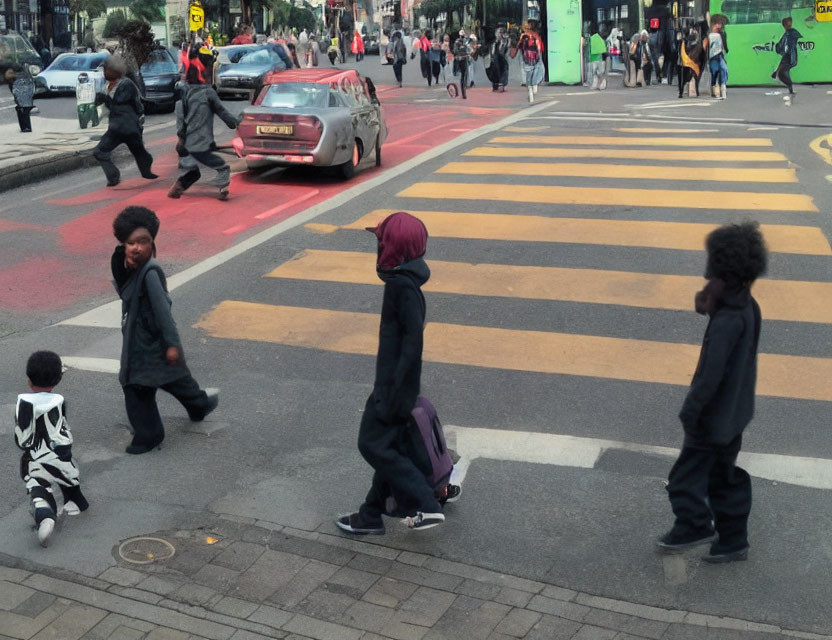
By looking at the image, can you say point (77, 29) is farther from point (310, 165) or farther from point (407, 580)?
point (407, 580)

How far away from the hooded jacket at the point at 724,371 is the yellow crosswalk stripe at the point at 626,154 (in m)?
12.2

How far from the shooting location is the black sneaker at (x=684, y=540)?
18.0ft

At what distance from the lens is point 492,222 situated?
13.1 meters

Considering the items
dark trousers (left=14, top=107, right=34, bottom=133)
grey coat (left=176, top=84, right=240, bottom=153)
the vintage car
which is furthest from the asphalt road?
dark trousers (left=14, top=107, right=34, bottom=133)

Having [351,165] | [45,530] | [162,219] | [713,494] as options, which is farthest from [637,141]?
[45,530]

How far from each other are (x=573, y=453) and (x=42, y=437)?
3116 millimetres

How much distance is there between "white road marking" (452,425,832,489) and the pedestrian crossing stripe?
10693 millimetres

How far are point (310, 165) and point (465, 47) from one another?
13.5 m

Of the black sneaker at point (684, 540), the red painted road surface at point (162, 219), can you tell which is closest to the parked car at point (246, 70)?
the red painted road surface at point (162, 219)

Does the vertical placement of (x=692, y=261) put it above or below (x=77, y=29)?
below

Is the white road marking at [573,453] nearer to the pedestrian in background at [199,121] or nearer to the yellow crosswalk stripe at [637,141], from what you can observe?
the pedestrian in background at [199,121]

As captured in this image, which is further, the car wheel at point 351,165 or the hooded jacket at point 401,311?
the car wheel at point 351,165

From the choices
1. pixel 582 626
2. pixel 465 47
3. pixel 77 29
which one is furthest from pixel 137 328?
pixel 77 29

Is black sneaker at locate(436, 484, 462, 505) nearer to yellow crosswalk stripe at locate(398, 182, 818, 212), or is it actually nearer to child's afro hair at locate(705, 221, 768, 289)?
child's afro hair at locate(705, 221, 768, 289)
